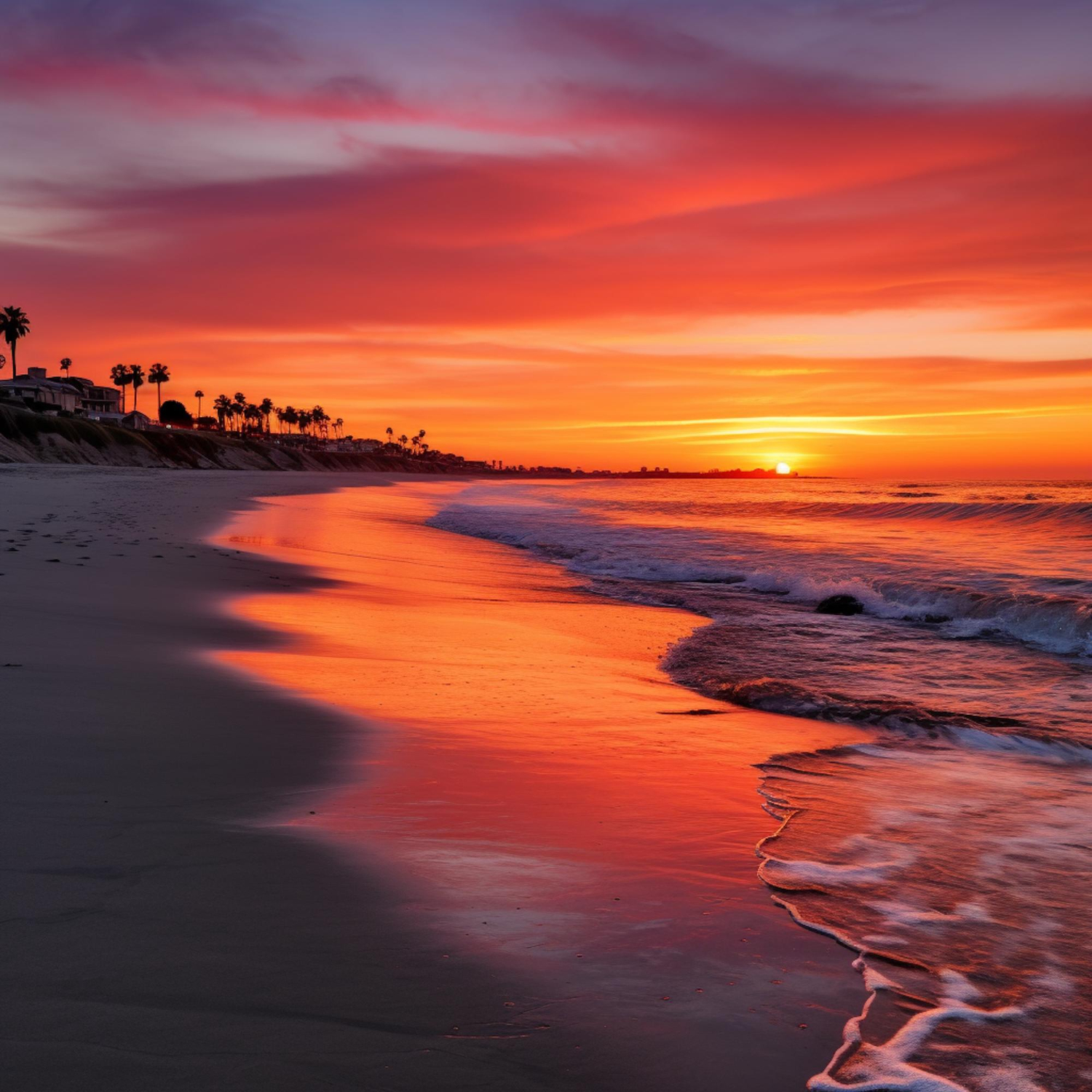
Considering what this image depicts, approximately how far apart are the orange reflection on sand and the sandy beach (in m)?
0.02

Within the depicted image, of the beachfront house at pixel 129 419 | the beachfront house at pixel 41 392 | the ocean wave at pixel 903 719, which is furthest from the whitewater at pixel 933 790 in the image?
the beachfront house at pixel 129 419

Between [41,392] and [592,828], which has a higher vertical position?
[41,392]

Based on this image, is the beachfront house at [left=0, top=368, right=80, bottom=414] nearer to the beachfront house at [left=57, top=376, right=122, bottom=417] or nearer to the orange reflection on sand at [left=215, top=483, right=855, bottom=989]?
the beachfront house at [left=57, top=376, right=122, bottom=417]

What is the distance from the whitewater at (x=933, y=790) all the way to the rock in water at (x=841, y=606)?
17cm

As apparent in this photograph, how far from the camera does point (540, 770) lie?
5012mm

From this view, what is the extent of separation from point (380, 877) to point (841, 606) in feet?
37.3

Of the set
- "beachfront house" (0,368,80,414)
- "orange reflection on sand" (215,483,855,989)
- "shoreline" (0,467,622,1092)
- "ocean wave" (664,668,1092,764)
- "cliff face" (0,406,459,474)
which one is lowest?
"ocean wave" (664,668,1092,764)

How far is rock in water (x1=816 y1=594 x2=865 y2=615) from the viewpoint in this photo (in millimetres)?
13406

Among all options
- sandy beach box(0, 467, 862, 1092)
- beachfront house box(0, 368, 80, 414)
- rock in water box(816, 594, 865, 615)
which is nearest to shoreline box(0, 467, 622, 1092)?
sandy beach box(0, 467, 862, 1092)

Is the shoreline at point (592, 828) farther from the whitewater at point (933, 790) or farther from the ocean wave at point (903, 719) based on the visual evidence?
the ocean wave at point (903, 719)

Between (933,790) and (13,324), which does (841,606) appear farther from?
(13,324)

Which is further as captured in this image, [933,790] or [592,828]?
[933,790]

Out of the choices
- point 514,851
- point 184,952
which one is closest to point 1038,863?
point 514,851

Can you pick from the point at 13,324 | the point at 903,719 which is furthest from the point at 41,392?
the point at 903,719
